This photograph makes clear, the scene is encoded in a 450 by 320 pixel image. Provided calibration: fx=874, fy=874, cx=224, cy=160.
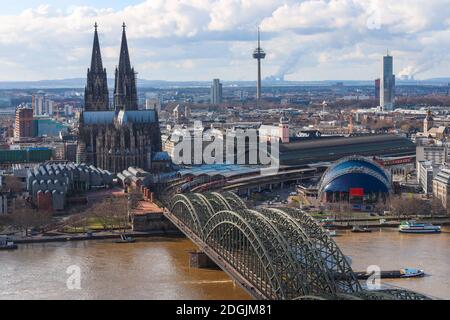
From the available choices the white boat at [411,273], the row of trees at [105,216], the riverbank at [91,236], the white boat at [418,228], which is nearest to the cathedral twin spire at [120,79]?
the row of trees at [105,216]

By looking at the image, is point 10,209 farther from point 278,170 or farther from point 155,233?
point 278,170

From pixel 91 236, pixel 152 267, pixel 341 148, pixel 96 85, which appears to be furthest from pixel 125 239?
pixel 341 148

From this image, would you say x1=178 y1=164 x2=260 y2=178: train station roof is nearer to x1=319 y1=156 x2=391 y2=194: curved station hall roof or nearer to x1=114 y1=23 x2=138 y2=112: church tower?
x1=114 y1=23 x2=138 y2=112: church tower

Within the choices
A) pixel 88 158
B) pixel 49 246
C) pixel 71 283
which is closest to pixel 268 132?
pixel 88 158

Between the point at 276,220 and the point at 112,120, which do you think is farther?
the point at 112,120

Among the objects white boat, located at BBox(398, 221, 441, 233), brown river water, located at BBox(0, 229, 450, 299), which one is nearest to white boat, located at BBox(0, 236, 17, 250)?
brown river water, located at BBox(0, 229, 450, 299)

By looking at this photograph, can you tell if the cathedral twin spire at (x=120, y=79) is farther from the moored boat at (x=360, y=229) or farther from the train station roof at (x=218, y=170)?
the moored boat at (x=360, y=229)
